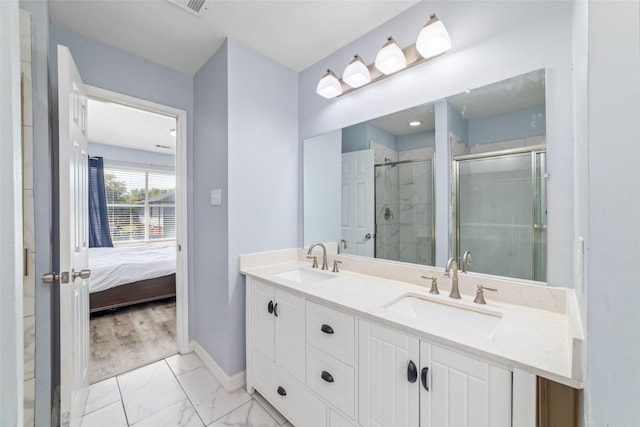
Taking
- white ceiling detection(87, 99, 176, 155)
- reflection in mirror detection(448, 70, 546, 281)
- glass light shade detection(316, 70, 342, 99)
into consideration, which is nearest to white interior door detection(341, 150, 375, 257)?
glass light shade detection(316, 70, 342, 99)

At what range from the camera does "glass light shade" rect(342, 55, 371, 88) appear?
1703mm

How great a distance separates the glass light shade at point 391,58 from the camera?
4.96ft

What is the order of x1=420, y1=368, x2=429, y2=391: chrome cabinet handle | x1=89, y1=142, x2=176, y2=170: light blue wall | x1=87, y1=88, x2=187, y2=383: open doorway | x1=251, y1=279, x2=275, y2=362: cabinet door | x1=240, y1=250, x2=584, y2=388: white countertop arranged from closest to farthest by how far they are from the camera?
x1=240, y1=250, x2=584, y2=388: white countertop
x1=420, y1=368, x2=429, y2=391: chrome cabinet handle
x1=251, y1=279, x2=275, y2=362: cabinet door
x1=87, y1=88, x2=187, y2=383: open doorway
x1=89, y1=142, x2=176, y2=170: light blue wall

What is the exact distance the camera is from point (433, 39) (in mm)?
1363

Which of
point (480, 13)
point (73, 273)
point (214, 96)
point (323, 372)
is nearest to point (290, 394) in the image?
point (323, 372)

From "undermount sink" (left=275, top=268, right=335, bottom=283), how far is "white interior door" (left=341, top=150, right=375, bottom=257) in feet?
0.87

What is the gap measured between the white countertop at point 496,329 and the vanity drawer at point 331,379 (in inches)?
10.9

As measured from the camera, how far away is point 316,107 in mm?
2168

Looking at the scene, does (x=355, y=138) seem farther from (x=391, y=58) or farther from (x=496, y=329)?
(x=496, y=329)

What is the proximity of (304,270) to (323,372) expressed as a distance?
0.80m

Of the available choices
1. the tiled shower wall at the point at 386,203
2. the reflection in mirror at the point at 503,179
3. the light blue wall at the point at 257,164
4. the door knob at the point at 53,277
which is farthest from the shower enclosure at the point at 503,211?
the door knob at the point at 53,277

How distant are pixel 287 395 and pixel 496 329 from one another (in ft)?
3.88

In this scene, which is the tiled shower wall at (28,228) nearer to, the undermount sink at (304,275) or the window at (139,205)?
the undermount sink at (304,275)

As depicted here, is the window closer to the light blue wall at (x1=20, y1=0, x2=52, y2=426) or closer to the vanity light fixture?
the light blue wall at (x1=20, y1=0, x2=52, y2=426)
